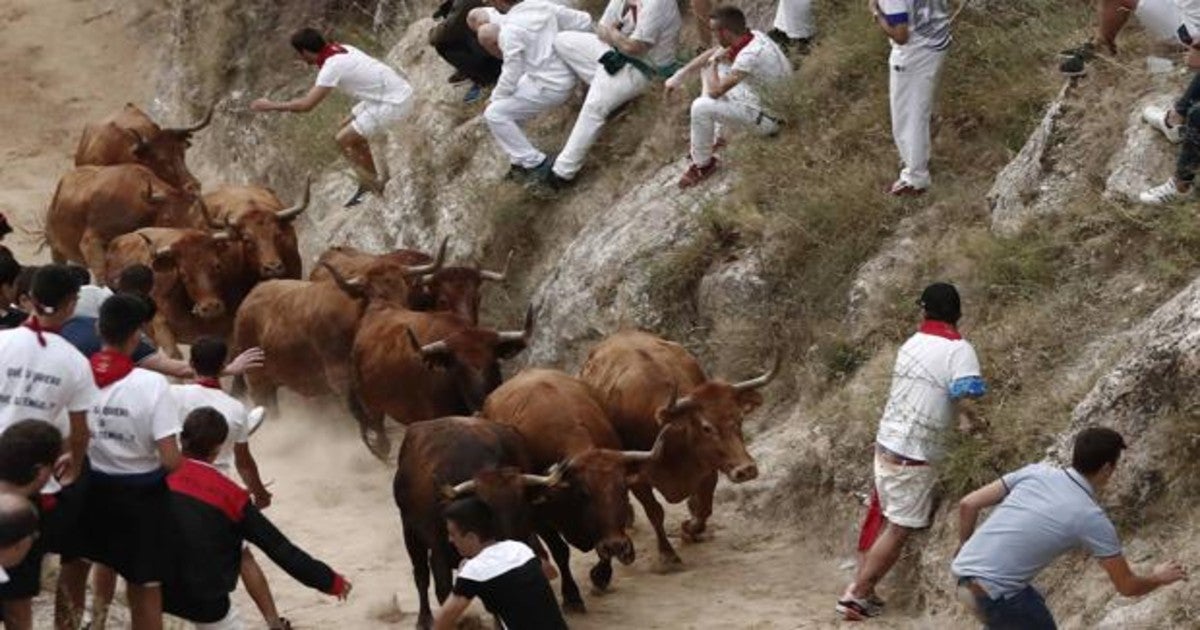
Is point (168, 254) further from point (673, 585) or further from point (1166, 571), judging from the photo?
point (1166, 571)

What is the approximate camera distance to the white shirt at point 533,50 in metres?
19.3

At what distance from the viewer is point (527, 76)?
19375mm

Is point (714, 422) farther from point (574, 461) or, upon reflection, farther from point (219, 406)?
point (219, 406)

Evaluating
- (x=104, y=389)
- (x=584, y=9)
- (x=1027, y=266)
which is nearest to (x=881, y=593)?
(x=1027, y=266)

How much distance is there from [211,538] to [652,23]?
819 centimetres

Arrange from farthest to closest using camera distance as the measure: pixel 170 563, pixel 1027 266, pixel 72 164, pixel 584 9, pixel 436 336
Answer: pixel 72 164
pixel 584 9
pixel 436 336
pixel 1027 266
pixel 170 563

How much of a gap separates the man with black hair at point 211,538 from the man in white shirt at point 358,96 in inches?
340

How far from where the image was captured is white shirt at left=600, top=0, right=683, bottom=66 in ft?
61.5

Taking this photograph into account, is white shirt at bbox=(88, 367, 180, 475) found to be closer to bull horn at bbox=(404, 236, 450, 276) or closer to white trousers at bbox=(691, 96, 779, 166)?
bull horn at bbox=(404, 236, 450, 276)

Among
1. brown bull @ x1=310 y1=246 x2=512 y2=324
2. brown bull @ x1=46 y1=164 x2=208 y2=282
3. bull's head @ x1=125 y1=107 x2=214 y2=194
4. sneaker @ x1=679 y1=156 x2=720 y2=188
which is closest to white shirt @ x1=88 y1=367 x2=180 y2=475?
brown bull @ x1=310 y1=246 x2=512 y2=324

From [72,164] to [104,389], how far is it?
14.5m

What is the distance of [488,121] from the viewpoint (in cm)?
1945

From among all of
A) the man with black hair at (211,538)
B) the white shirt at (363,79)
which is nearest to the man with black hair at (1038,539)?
the man with black hair at (211,538)

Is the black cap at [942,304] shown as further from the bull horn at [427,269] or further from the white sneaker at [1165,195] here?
the bull horn at [427,269]
